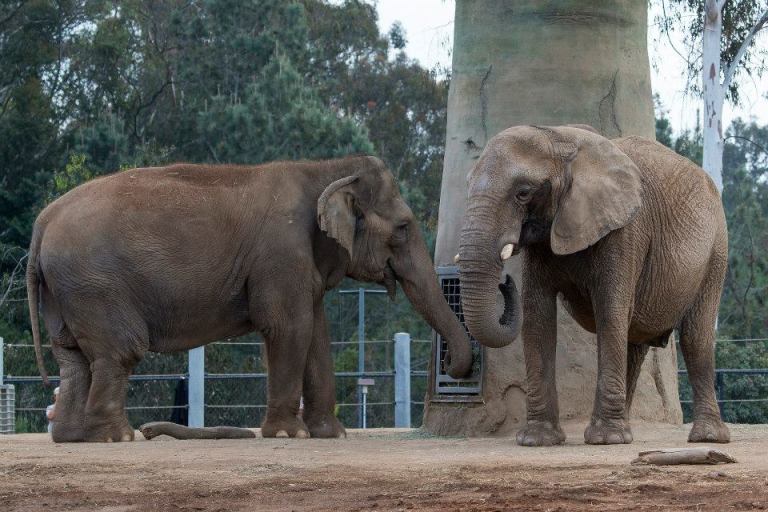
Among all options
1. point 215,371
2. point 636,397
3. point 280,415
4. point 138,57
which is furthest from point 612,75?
point 138,57

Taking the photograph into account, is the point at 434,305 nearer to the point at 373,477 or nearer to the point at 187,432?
the point at 187,432

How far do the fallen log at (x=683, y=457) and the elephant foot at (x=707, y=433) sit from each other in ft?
6.45

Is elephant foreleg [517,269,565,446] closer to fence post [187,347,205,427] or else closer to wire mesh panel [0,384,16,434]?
fence post [187,347,205,427]

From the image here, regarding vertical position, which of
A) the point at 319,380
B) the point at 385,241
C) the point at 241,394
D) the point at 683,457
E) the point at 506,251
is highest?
the point at 385,241

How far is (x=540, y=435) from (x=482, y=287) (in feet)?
4.05

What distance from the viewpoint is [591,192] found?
10.2 metres

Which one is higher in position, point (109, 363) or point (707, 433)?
point (109, 363)

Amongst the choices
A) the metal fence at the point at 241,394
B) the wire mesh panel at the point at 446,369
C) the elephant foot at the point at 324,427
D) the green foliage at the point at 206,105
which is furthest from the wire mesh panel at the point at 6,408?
the green foliage at the point at 206,105

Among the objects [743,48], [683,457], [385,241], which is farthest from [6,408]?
[743,48]

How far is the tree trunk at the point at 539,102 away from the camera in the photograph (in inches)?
473

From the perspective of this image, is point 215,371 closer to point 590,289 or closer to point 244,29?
point 244,29

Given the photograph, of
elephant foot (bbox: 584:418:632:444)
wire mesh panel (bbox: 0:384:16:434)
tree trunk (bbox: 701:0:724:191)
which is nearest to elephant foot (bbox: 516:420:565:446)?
elephant foot (bbox: 584:418:632:444)

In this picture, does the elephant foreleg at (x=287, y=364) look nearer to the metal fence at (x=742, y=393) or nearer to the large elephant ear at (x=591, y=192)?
the large elephant ear at (x=591, y=192)

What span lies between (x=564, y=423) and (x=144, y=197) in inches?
144
